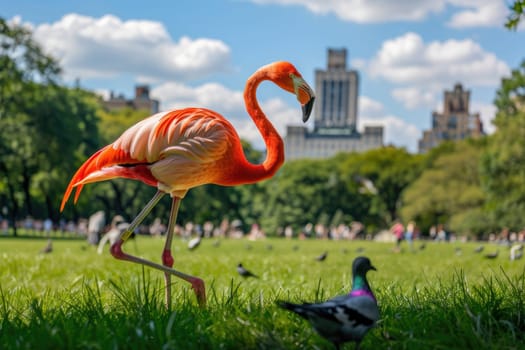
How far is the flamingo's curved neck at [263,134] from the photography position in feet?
16.9

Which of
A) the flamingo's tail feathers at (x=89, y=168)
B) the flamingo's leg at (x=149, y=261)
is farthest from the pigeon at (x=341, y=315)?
the flamingo's tail feathers at (x=89, y=168)

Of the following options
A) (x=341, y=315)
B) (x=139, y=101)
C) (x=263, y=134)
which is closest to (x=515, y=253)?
(x=263, y=134)

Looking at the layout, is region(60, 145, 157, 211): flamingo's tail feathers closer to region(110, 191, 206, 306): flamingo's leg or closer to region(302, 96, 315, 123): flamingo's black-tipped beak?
region(110, 191, 206, 306): flamingo's leg

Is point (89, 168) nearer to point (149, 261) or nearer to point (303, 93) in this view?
point (149, 261)

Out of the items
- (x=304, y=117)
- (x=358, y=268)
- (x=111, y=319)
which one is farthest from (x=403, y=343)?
(x=304, y=117)

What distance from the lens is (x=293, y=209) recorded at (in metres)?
76.1

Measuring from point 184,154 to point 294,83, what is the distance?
95 cm

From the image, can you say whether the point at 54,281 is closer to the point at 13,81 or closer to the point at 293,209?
the point at 13,81

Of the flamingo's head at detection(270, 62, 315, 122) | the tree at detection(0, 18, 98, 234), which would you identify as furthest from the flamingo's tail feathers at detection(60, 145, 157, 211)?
the tree at detection(0, 18, 98, 234)

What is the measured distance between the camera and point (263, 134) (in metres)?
5.30

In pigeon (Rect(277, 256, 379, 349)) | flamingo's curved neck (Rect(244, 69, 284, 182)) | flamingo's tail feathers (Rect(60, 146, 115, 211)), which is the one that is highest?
flamingo's curved neck (Rect(244, 69, 284, 182))

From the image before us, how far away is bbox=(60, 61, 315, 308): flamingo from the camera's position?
4855 millimetres

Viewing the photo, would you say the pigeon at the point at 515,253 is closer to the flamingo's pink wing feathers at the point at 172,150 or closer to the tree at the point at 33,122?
the flamingo's pink wing feathers at the point at 172,150

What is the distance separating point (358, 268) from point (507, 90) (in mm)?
39877
